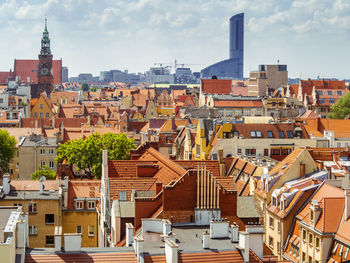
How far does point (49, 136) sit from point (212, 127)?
119ft

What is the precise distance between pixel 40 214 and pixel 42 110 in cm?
11408

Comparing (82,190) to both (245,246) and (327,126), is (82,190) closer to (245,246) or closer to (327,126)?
(245,246)

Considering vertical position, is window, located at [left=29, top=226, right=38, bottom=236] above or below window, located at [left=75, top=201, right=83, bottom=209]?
below

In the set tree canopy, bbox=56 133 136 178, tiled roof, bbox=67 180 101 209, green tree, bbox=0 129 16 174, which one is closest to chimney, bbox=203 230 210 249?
tiled roof, bbox=67 180 101 209

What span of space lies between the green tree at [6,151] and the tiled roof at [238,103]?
2197 inches

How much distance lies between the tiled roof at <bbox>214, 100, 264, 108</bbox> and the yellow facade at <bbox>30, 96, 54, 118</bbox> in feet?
143

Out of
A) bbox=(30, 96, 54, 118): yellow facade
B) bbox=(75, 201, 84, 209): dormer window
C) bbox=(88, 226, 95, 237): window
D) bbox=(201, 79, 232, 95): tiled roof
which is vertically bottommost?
bbox=(88, 226, 95, 237): window

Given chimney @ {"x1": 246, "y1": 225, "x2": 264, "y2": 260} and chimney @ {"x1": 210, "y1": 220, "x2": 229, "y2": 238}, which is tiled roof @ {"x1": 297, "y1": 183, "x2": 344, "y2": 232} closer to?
chimney @ {"x1": 210, "y1": 220, "x2": 229, "y2": 238}

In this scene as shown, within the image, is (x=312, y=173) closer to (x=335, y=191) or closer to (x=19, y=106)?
(x=335, y=191)

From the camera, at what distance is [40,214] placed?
58.5 m

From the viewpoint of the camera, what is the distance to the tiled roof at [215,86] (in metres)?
183

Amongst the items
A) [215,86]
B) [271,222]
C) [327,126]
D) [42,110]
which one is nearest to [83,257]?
[271,222]

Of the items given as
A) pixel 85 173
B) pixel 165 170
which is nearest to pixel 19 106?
pixel 85 173

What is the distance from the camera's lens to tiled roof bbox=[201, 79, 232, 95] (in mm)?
183375
